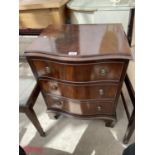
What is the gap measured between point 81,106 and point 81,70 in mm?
327

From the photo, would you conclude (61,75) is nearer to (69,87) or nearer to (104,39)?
(69,87)

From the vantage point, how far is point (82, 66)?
42.9 inches

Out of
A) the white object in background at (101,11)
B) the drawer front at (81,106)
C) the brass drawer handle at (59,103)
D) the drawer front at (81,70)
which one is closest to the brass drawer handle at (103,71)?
the drawer front at (81,70)

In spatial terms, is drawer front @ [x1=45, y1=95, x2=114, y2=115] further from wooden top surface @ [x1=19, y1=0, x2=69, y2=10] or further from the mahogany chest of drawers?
wooden top surface @ [x1=19, y1=0, x2=69, y2=10]

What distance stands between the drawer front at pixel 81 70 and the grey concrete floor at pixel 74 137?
33cm

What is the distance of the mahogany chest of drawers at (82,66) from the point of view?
3.51 ft

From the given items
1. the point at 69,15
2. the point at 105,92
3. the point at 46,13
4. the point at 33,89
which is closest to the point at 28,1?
the point at 46,13

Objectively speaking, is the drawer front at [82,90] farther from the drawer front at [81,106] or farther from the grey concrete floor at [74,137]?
the grey concrete floor at [74,137]

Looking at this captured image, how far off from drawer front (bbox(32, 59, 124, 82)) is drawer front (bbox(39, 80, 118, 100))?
56mm

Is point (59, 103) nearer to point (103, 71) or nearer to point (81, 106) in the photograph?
point (81, 106)

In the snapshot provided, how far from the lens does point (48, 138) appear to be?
1523mm

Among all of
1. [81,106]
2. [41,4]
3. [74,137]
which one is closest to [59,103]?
[81,106]
